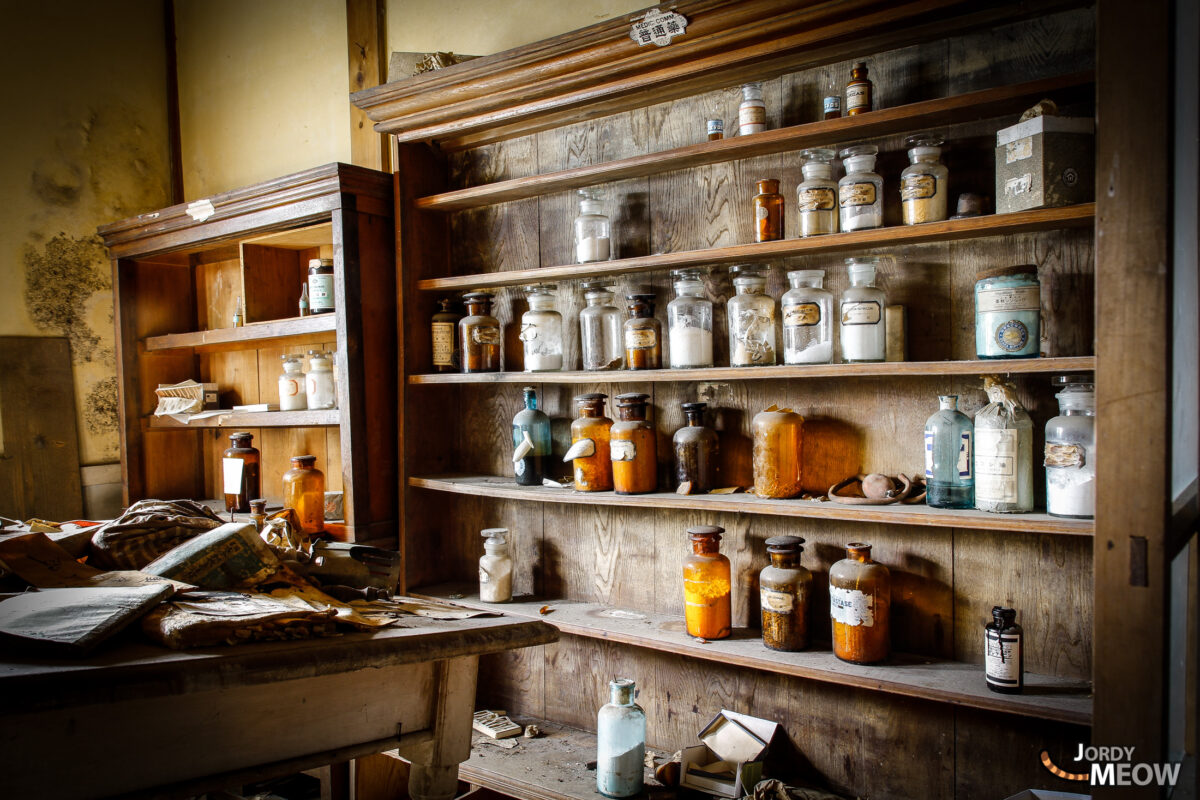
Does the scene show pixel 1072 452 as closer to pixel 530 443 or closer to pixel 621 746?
pixel 621 746

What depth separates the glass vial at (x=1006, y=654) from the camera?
156 cm

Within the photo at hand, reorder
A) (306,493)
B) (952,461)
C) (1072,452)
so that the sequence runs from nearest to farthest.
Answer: (1072,452)
(952,461)
(306,493)

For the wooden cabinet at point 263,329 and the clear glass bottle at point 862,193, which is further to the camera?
the wooden cabinet at point 263,329

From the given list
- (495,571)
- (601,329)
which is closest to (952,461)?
(601,329)

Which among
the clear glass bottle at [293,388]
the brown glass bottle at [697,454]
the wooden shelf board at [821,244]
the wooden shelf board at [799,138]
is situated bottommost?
the brown glass bottle at [697,454]

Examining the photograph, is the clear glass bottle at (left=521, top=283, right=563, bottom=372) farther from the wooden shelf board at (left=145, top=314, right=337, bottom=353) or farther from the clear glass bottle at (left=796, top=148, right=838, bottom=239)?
the clear glass bottle at (left=796, top=148, right=838, bottom=239)

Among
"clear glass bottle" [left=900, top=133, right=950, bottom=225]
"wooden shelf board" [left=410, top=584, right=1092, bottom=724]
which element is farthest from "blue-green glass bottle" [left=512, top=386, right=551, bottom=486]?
"clear glass bottle" [left=900, top=133, right=950, bottom=225]

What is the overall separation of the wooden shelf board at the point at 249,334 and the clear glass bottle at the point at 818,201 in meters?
1.46

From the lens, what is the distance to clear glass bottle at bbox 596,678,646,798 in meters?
1.85

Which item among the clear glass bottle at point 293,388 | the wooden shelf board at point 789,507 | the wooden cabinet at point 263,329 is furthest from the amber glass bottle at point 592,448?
the clear glass bottle at point 293,388

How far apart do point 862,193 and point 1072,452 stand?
0.71 meters

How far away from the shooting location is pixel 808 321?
1.85 meters

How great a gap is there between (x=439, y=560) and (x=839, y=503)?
4.57ft

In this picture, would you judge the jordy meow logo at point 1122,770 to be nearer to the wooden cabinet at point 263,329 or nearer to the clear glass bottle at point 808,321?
the clear glass bottle at point 808,321
